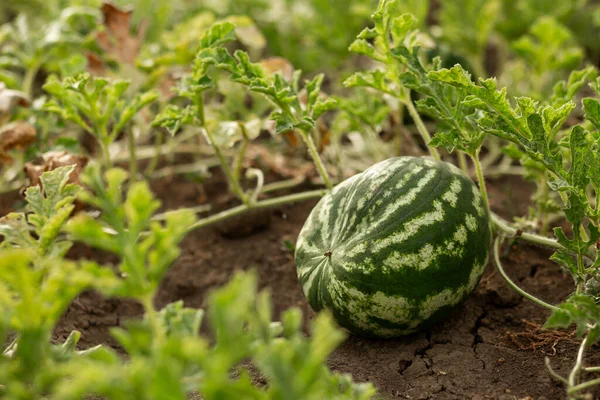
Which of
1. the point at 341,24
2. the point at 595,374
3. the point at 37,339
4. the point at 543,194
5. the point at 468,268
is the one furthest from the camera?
the point at 341,24

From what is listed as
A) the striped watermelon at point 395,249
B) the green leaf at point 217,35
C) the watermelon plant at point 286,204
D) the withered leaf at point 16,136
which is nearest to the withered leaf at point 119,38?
the watermelon plant at point 286,204

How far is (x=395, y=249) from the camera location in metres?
2.33

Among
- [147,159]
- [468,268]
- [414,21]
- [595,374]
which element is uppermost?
[414,21]

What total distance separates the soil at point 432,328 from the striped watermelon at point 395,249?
0.14 m

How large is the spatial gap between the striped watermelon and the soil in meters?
0.14

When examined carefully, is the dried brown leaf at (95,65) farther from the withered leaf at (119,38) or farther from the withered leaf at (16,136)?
the withered leaf at (16,136)

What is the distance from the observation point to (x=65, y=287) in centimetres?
178

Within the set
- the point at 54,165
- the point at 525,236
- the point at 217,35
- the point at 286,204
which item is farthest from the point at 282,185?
the point at 525,236

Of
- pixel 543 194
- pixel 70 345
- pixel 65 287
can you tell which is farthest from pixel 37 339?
pixel 543 194

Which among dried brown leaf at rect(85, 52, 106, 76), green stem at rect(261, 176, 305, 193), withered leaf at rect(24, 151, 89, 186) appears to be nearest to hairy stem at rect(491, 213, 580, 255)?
green stem at rect(261, 176, 305, 193)

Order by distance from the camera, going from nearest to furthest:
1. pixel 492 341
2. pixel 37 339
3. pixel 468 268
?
1. pixel 37 339
2. pixel 468 268
3. pixel 492 341

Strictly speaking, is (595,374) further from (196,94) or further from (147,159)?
(147,159)

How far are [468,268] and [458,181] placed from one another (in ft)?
1.05

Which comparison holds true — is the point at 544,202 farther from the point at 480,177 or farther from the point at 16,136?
the point at 16,136
